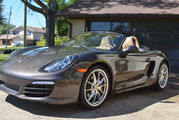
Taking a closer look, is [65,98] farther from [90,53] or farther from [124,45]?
[124,45]

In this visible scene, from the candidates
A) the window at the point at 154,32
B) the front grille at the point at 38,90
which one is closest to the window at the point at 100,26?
the window at the point at 154,32

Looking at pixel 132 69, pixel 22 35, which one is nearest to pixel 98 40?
pixel 132 69

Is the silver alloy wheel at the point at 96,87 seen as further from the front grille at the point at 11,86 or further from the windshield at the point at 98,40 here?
the front grille at the point at 11,86

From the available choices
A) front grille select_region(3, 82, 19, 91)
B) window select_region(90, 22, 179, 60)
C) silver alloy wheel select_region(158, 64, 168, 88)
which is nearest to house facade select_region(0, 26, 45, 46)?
window select_region(90, 22, 179, 60)

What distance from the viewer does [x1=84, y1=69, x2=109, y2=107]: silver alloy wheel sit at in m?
3.67

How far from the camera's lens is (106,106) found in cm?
399

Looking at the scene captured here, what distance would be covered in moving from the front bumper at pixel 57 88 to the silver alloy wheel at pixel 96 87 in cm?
27

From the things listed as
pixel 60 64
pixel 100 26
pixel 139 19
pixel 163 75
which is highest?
pixel 139 19

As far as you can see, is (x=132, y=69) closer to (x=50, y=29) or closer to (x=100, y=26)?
(x=50, y=29)

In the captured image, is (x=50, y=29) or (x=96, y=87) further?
(x=50, y=29)

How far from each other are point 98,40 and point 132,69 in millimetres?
916

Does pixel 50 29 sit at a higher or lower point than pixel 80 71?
higher

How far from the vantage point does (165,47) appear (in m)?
10.2

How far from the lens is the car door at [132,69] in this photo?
413 cm
